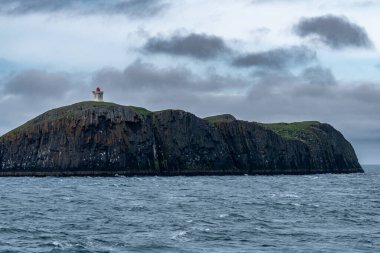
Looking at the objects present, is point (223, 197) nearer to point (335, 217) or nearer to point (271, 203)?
point (271, 203)

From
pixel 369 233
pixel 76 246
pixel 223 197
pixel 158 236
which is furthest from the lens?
pixel 223 197

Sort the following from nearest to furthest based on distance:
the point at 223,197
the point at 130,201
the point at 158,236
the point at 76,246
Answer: the point at 76,246, the point at 158,236, the point at 130,201, the point at 223,197

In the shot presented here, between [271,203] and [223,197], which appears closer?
[271,203]

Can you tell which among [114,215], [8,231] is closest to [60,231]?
[8,231]

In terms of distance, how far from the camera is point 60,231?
2261 inches

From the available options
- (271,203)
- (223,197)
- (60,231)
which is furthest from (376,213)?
(60,231)

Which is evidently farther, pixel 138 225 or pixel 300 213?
pixel 300 213

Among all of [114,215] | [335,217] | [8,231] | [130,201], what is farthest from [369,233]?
Answer: [130,201]

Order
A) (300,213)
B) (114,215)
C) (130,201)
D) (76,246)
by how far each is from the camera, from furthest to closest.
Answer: (130,201) → (300,213) → (114,215) → (76,246)

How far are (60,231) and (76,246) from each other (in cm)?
808

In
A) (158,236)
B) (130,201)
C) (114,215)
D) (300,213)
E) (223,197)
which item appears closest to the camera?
(158,236)

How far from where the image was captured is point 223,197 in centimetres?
9988

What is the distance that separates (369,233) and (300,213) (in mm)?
16008

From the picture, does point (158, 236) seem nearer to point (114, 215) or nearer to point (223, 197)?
point (114, 215)
